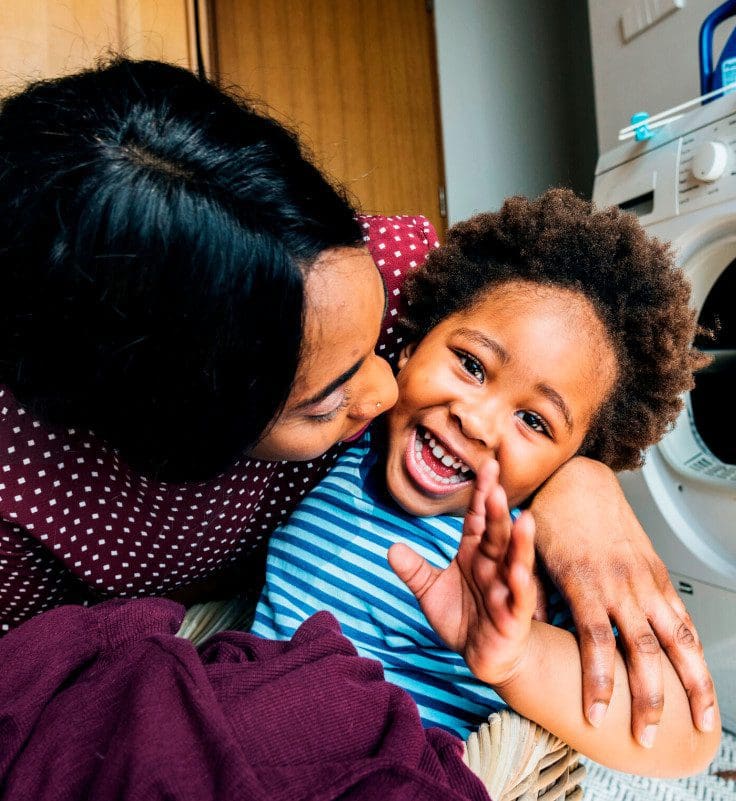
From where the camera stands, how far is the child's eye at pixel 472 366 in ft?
2.53

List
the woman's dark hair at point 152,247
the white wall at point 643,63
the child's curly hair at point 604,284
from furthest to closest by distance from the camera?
the white wall at point 643,63
the child's curly hair at point 604,284
the woman's dark hair at point 152,247

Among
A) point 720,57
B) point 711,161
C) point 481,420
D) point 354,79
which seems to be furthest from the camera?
point 354,79

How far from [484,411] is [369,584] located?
246mm

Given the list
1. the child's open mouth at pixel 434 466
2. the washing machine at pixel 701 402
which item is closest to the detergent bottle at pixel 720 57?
the washing machine at pixel 701 402

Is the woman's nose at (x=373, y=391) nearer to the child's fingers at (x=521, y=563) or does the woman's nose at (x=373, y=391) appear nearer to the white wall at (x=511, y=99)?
the child's fingers at (x=521, y=563)

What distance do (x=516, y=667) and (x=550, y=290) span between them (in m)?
0.43

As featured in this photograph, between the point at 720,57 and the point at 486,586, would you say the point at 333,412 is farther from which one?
the point at 720,57

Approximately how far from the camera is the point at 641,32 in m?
1.44

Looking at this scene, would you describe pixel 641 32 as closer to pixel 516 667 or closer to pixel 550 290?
pixel 550 290

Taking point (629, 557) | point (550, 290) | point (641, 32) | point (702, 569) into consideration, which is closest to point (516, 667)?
point (629, 557)

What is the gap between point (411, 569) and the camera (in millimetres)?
601

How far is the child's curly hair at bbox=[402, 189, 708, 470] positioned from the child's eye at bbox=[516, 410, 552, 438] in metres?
0.11

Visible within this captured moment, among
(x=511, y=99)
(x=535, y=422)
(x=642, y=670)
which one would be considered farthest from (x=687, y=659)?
(x=511, y=99)

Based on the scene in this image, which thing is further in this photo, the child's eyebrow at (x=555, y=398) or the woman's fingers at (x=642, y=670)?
the child's eyebrow at (x=555, y=398)
